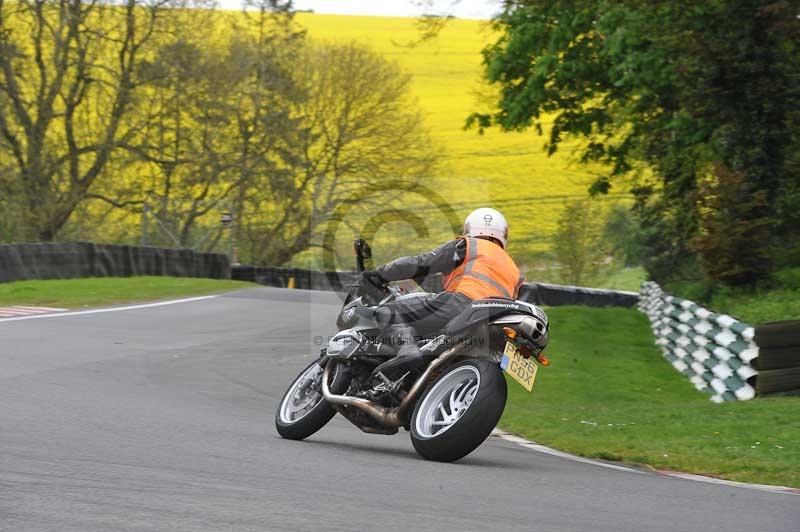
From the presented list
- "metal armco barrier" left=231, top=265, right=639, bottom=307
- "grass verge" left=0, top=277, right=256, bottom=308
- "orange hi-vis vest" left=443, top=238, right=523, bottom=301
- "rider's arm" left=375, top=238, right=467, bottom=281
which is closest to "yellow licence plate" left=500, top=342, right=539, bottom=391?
"orange hi-vis vest" left=443, top=238, right=523, bottom=301

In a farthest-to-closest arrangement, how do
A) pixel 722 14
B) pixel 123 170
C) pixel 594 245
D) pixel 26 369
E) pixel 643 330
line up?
pixel 594 245 < pixel 123 170 < pixel 643 330 < pixel 722 14 < pixel 26 369

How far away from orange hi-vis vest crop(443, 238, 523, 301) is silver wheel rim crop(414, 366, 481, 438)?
0.66 m

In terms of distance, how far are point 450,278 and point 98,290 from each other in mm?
17975

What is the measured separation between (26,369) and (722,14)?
44.1 ft

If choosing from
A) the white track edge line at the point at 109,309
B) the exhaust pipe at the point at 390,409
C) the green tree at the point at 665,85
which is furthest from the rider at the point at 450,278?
the white track edge line at the point at 109,309

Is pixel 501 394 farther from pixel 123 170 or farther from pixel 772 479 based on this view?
pixel 123 170

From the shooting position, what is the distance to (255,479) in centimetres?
663

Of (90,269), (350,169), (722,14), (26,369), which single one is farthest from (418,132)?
(26,369)

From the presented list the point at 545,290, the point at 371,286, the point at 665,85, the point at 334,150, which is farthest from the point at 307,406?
the point at 334,150

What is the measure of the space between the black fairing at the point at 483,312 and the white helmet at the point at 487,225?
1.98 feet

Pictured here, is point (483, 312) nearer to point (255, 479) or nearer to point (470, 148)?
point (255, 479)

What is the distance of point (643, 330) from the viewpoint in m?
26.2

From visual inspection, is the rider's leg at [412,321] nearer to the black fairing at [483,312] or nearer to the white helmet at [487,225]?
the black fairing at [483,312]

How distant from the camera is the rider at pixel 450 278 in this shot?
847cm
